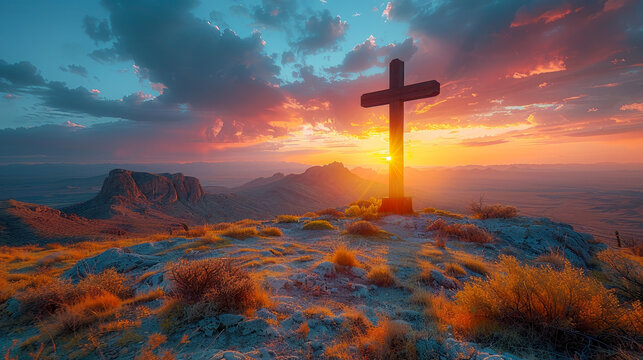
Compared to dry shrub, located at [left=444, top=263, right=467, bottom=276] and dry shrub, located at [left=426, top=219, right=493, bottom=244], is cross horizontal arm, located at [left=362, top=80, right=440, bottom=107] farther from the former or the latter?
dry shrub, located at [left=444, top=263, right=467, bottom=276]

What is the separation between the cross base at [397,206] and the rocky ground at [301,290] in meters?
3.22

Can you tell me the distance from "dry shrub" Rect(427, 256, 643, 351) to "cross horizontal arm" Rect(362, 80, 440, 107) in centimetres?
961

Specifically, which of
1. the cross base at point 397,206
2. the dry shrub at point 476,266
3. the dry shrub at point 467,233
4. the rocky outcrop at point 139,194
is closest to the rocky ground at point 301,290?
the dry shrub at point 476,266

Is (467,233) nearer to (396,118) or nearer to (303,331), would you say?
(396,118)

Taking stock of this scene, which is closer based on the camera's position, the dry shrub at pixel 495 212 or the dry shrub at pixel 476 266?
the dry shrub at pixel 476 266

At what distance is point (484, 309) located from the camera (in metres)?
3.02

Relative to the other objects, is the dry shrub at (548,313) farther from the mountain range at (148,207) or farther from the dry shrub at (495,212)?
the mountain range at (148,207)

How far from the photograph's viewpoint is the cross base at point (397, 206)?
12695 mm

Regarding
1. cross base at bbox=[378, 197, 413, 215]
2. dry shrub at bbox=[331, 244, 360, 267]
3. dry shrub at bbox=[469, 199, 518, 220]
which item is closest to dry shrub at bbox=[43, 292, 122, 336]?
dry shrub at bbox=[331, 244, 360, 267]

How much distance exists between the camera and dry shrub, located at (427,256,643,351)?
8.13 ft

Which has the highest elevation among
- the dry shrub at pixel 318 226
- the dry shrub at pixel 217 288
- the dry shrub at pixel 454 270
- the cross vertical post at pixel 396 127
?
the cross vertical post at pixel 396 127

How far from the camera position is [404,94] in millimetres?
11672

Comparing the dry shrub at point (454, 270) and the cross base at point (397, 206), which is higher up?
the cross base at point (397, 206)

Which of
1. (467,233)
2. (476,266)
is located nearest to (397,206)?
(467,233)
